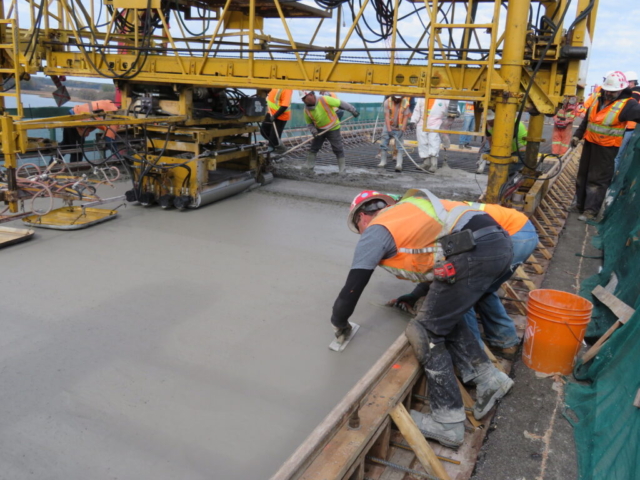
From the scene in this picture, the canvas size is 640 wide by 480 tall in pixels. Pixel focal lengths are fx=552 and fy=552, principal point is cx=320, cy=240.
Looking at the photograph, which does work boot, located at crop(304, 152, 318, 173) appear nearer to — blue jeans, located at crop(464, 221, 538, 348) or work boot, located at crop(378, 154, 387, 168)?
work boot, located at crop(378, 154, 387, 168)

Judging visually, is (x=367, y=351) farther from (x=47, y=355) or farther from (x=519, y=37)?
(x=519, y=37)

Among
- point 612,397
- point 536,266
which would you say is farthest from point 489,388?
point 536,266

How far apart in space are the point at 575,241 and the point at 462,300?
4446 millimetres

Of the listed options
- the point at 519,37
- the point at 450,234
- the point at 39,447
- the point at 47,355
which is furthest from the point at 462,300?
the point at 519,37

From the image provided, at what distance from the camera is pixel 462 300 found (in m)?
3.17

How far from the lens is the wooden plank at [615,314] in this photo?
3590mm

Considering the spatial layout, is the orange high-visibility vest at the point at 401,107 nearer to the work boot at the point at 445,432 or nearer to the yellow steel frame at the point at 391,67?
the yellow steel frame at the point at 391,67

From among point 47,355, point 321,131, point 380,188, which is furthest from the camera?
point 321,131

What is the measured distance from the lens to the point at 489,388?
3346 millimetres

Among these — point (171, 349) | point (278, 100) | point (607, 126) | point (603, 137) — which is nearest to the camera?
point (171, 349)

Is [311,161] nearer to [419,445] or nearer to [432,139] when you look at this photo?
[432,139]

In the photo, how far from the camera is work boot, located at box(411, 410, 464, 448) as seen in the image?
304 cm

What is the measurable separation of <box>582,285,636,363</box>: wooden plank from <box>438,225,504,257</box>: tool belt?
115 centimetres

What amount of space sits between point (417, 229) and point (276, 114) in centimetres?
750
